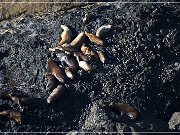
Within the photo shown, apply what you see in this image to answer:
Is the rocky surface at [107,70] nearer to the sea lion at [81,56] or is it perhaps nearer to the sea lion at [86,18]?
the sea lion at [86,18]

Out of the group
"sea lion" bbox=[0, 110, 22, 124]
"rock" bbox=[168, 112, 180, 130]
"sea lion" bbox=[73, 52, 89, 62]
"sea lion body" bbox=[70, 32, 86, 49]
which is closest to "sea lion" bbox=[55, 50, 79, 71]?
"sea lion" bbox=[73, 52, 89, 62]

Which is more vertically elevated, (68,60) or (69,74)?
(68,60)

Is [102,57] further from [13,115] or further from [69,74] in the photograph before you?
[13,115]

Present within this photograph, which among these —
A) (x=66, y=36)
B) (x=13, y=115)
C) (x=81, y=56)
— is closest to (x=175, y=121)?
(x=81, y=56)

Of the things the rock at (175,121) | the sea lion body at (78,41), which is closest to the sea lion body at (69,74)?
the sea lion body at (78,41)

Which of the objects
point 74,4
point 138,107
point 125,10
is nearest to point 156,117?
point 138,107

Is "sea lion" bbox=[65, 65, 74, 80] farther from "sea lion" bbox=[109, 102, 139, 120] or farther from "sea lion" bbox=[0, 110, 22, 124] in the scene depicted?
"sea lion" bbox=[0, 110, 22, 124]

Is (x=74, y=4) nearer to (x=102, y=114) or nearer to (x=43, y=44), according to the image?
(x=43, y=44)
